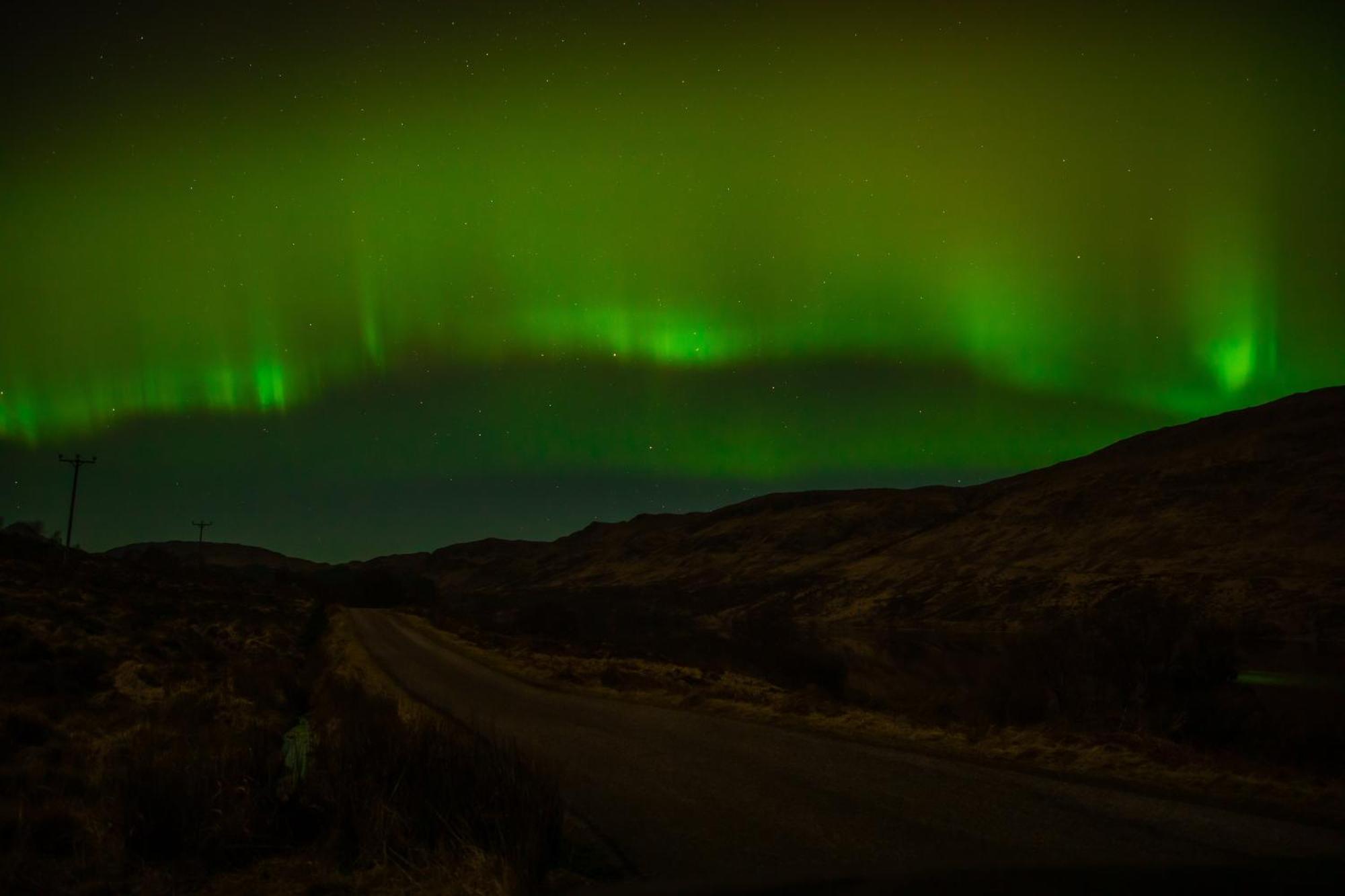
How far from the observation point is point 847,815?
29.9 ft

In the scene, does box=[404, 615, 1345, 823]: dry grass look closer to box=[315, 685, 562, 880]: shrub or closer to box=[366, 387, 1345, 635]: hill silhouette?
box=[315, 685, 562, 880]: shrub

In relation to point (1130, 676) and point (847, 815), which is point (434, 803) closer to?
point (847, 815)

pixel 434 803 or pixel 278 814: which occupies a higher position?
pixel 434 803

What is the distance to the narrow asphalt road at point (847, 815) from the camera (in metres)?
7.44

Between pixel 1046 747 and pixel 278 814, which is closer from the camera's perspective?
pixel 278 814

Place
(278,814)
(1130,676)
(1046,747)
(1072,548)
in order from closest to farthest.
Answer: (278,814) → (1046,747) → (1130,676) → (1072,548)

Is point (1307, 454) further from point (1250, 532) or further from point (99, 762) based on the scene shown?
point (99, 762)

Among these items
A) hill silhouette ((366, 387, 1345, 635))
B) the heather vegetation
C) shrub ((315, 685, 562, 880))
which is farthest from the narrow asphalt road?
hill silhouette ((366, 387, 1345, 635))

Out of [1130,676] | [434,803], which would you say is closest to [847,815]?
[434,803]

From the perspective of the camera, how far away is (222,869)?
750 centimetres

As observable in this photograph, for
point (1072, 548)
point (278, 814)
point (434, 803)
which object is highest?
point (1072, 548)

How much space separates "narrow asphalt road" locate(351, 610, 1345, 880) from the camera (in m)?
7.44

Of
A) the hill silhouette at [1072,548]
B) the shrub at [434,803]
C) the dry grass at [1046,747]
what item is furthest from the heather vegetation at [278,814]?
the hill silhouette at [1072,548]

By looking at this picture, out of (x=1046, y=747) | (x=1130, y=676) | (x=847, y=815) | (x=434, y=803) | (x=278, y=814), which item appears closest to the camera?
(x=434, y=803)
